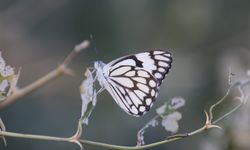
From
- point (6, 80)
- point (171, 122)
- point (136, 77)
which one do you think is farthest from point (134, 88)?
point (6, 80)

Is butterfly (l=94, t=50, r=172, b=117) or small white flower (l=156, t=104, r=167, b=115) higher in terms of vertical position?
butterfly (l=94, t=50, r=172, b=117)

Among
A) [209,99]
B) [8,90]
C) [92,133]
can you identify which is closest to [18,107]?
[92,133]

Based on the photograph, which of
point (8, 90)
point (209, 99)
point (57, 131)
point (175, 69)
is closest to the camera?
point (8, 90)

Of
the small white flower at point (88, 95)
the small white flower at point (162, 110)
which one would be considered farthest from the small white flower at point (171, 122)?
the small white flower at point (88, 95)

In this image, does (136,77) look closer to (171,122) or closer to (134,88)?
(134,88)

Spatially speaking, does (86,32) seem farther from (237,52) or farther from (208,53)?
(237,52)

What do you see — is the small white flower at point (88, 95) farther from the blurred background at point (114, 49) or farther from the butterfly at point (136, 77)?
the blurred background at point (114, 49)

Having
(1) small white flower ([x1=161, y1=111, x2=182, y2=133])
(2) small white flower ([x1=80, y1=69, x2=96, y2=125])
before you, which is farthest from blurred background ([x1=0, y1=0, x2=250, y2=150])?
(2) small white flower ([x1=80, y1=69, x2=96, y2=125])

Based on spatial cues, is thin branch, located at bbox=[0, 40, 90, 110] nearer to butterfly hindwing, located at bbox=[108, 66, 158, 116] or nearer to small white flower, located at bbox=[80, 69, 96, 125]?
small white flower, located at bbox=[80, 69, 96, 125]
